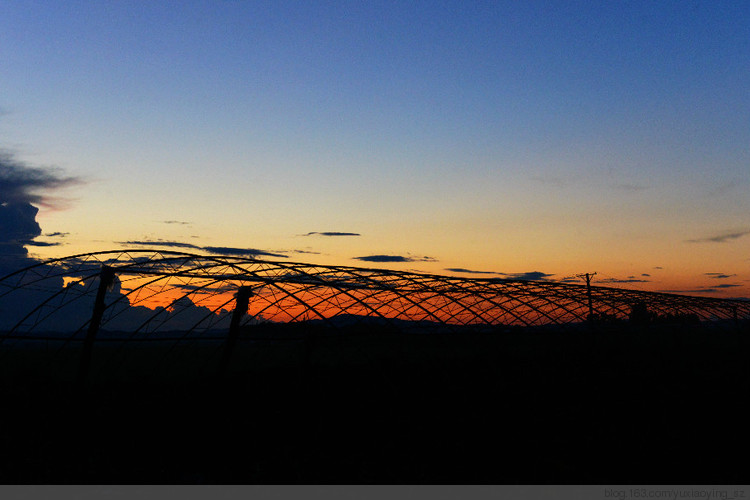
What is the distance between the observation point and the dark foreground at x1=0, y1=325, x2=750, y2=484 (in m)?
9.90

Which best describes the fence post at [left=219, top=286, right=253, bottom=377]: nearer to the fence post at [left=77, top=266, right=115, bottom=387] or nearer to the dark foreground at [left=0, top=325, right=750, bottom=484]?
the dark foreground at [left=0, top=325, right=750, bottom=484]

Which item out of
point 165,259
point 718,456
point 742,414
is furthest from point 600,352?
point 165,259

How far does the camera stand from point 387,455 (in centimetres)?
1077

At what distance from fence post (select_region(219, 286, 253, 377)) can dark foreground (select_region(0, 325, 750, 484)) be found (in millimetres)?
586

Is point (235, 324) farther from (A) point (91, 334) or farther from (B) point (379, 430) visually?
(A) point (91, 334)

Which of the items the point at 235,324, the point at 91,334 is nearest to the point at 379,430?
the point at 235,324

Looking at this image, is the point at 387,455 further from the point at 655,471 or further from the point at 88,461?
the point at 88,461

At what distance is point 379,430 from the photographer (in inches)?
490

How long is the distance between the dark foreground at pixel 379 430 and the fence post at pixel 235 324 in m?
0.59

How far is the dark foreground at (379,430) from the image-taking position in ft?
32.5

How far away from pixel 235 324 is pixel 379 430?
160 inches

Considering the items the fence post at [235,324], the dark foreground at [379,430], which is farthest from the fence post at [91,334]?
the fence post at [235,324]

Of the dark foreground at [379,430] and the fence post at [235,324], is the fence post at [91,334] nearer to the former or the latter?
the dark foreground at [379,430]
